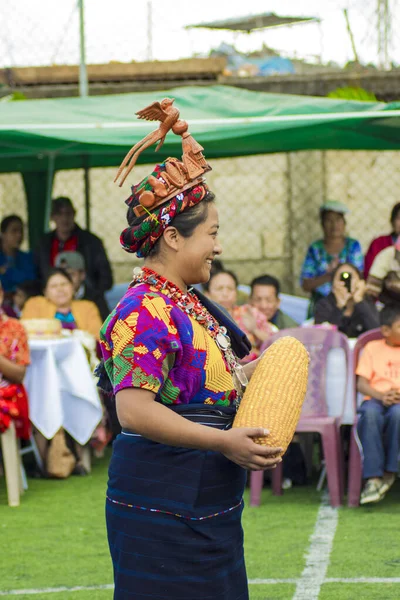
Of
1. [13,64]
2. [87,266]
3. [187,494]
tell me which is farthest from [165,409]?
[13,64]

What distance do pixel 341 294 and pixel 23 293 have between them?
116 inches

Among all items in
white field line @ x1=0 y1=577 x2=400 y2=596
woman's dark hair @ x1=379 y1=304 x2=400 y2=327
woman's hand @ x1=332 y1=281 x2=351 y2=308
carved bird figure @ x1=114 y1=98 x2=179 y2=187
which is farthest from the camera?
woman's hand @ x1=332 y1=281 x2=351 y2=308

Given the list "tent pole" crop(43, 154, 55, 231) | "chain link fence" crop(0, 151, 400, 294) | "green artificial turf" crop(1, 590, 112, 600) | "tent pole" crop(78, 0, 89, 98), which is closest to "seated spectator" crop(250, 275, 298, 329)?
"tent pole" crop(78, 0, 89, 98)

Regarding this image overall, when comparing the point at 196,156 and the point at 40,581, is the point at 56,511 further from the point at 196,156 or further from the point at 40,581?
the point at 196,156

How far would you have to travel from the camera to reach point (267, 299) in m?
8.13

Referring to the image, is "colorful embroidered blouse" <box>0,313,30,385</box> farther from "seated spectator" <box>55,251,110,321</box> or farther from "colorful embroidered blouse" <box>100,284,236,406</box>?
"colorful embroidered blouse" <box>100,284,236,406</box>

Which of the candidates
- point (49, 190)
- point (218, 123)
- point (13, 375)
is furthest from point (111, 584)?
point (49, 190)

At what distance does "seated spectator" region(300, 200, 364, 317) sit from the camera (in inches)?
358

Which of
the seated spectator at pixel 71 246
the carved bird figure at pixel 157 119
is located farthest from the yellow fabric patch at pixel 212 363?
the seated spectator at pixel 71 246

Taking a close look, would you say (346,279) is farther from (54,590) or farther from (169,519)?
(169,519)

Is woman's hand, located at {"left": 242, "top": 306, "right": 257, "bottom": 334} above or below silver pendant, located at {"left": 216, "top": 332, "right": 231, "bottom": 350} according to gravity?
below

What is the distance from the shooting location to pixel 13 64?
1227 centimetres

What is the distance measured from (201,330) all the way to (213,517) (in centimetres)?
48

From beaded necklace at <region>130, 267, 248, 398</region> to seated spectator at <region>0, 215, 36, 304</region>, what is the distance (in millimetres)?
7049
